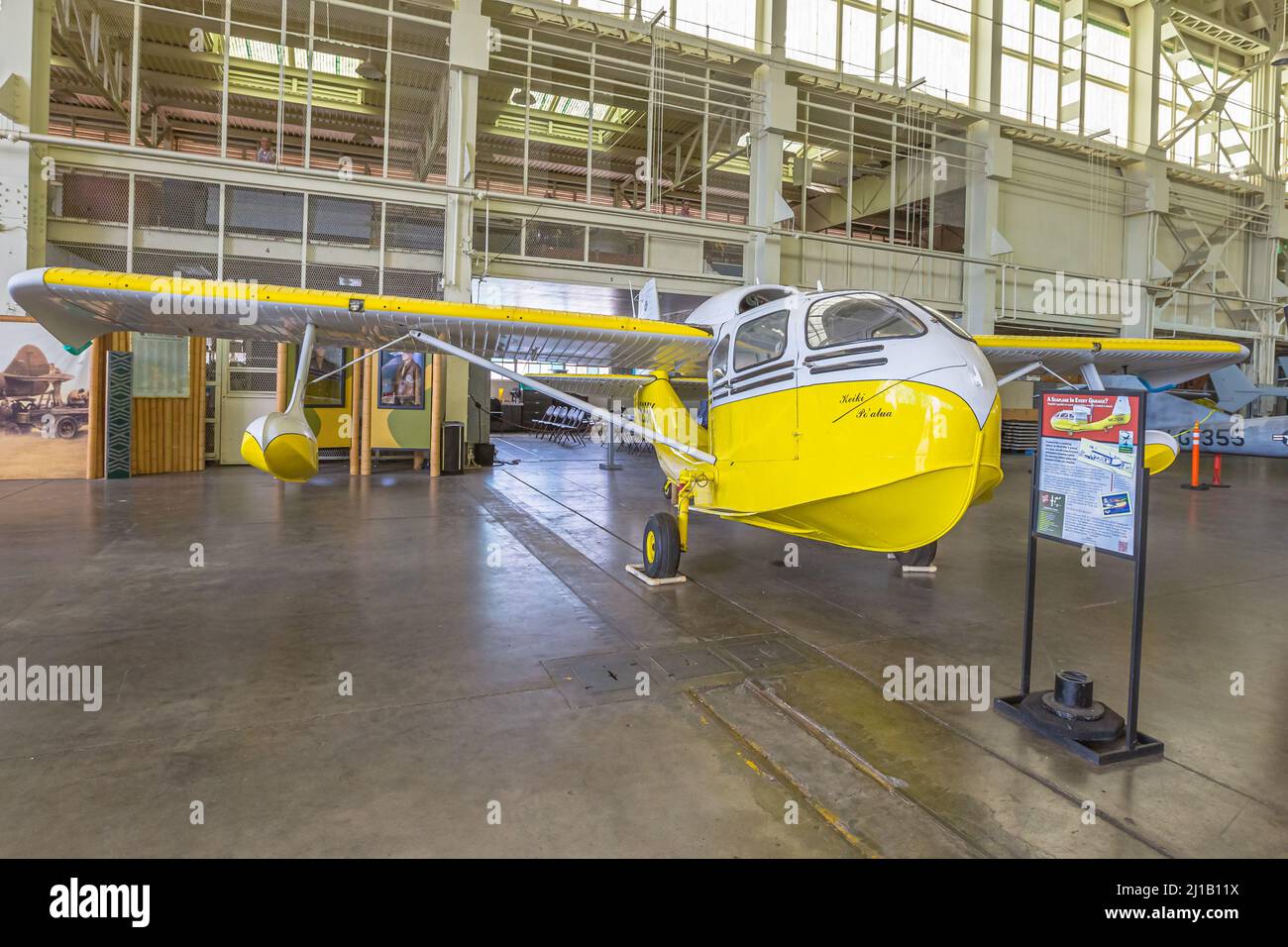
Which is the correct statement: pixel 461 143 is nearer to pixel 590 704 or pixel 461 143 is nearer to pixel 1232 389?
pixel 590 704

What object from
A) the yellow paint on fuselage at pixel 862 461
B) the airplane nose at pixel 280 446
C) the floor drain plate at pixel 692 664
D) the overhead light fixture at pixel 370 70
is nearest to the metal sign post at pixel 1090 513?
the yellow paint on fuselage at pixel 862 461

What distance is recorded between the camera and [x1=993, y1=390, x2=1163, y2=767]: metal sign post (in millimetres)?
3285

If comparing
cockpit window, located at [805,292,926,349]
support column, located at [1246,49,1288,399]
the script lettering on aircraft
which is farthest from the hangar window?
support column, located at [1246,49,1288,399]

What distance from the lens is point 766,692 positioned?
13.4 ft

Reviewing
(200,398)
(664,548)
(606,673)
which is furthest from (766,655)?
(200,398)

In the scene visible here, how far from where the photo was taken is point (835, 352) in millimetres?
5047

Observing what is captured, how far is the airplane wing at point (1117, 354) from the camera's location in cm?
752

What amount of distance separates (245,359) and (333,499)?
248 inches

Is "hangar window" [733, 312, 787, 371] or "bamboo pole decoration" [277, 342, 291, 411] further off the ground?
"bamboo pole decoration" [277, 342, 291, 411]

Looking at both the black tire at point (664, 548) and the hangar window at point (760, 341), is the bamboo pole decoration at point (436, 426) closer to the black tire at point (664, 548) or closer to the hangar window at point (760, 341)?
the black tire at point (664, 548)

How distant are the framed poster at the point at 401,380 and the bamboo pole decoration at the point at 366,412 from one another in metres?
0.27

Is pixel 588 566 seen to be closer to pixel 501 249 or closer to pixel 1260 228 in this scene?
pixel 501 249

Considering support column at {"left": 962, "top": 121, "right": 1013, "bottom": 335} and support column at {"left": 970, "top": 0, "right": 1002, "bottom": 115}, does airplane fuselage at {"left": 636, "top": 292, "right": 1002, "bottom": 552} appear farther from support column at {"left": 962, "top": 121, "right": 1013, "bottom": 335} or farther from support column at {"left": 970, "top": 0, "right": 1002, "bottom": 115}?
support column at {"left": 970, "top": 0, "right": 1002, "bottom": 115}

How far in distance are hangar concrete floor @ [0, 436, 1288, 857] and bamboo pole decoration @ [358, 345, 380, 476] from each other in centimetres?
607
